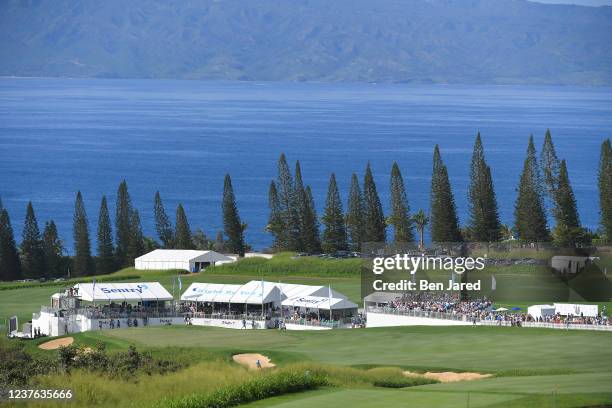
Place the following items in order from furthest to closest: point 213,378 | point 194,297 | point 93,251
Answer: point 93,251
point 194,297
point 213,378

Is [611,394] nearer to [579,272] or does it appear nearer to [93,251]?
[579,272]

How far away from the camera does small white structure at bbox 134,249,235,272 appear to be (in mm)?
73650

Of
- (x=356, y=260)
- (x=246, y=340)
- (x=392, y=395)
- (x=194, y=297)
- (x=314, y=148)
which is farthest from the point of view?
(x=314, y=148)

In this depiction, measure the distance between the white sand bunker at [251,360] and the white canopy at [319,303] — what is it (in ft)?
34.3

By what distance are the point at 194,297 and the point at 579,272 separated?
17.4 meters

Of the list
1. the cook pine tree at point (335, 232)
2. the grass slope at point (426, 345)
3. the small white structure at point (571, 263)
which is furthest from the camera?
the cook pine tree at point (335, 232)

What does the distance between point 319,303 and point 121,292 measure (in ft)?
31.9

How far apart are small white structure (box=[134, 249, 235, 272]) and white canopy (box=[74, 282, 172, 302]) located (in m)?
18.6

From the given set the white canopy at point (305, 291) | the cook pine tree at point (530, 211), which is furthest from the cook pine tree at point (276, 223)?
the white canopy at point (305, 291)

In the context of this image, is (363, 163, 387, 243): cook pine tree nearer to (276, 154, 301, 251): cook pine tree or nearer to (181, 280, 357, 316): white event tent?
(276, 154, 301, 251): cook pine tree

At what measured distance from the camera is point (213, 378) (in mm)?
30922

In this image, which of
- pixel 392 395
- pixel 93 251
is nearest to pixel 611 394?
pixel 392 395

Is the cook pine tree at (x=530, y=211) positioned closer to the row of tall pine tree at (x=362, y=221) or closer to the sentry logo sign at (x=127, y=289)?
the row of tall pine tree at (x=362, y=221)

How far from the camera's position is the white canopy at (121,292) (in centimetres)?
5359
